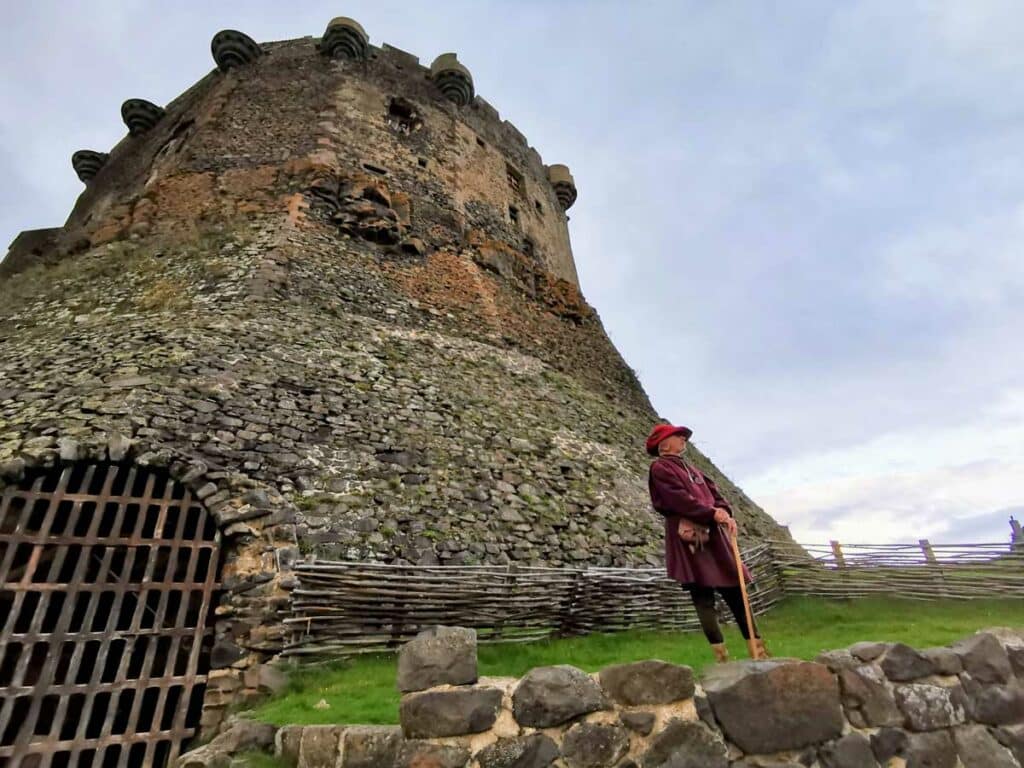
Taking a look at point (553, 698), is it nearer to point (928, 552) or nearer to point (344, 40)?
point (928, 552)

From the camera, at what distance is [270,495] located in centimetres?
707

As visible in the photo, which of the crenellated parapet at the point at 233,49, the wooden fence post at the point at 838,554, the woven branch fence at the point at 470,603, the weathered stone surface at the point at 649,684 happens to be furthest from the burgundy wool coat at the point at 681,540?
the crenellated parapet at the point at 233,49

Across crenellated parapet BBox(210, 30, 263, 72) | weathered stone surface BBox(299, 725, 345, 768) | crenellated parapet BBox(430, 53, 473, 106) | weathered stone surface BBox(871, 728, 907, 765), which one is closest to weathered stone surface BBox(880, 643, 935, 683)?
weathered stone surface BBox(871, 728, 907, 765)

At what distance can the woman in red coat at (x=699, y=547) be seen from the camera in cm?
413

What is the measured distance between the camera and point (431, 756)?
3.12 m

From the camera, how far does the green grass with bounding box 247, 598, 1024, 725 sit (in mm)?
4422

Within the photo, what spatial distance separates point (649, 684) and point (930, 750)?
191cm

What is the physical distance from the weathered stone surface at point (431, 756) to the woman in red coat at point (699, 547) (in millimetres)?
1915

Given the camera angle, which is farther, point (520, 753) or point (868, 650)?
point (868, 650)

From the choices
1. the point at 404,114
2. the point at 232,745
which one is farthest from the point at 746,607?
the point at 404,114

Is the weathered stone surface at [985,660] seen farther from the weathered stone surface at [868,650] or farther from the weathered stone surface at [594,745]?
the weathered stone surface at [594,745]

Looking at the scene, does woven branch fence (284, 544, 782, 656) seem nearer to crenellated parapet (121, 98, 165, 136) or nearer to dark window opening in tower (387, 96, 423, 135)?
dark window opening in tower (387, 96, 423, 135)

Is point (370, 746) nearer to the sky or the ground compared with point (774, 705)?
nearer to the ground

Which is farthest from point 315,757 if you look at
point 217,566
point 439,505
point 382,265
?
point 382,265
